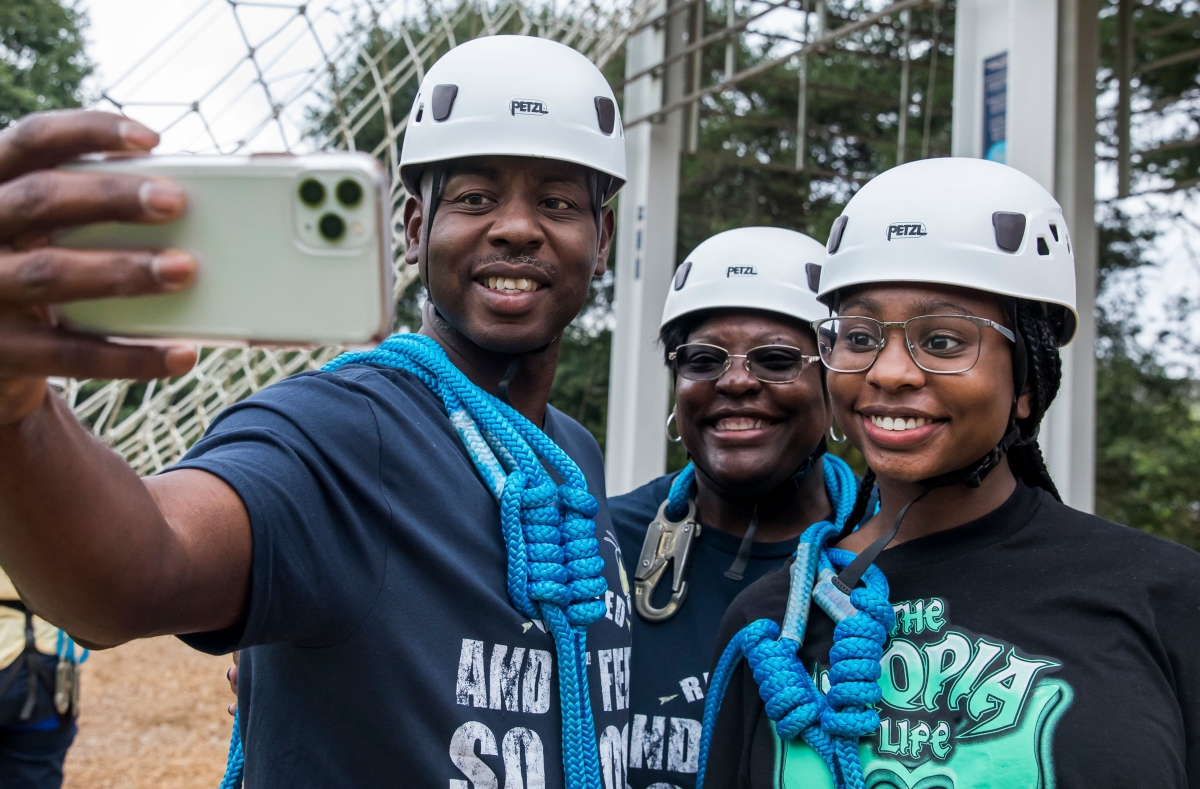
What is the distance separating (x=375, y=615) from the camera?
1.46 metres

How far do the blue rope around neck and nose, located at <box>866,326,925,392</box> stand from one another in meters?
0.53

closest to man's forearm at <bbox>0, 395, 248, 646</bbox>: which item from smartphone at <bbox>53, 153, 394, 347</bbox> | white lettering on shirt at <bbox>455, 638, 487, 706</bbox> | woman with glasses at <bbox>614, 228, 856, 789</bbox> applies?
smartphone at <bbox>53, 153, 394, 347</bbox>

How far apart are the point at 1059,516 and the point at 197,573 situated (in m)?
1.34

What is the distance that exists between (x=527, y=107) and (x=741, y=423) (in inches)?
37.9

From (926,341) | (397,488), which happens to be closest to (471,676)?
(397,488)

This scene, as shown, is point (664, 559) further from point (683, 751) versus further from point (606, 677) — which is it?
point (606, 677)

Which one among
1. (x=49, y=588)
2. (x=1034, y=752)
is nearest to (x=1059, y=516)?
(x=1034, y=752)

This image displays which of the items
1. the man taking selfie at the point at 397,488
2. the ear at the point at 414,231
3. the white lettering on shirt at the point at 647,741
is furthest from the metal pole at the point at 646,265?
the ear at the point at 414,231

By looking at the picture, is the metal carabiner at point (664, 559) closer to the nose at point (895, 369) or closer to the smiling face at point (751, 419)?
the smiling face at point (751, 419)

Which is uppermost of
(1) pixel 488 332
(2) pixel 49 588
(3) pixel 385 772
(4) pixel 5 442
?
(1) pixel 488 332

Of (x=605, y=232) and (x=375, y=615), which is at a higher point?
(x=605, y=232)

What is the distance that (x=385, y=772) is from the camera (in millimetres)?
1464

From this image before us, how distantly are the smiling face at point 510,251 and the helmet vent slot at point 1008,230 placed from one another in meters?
0.72

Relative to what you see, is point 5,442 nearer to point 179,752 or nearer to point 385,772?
point 385,772
